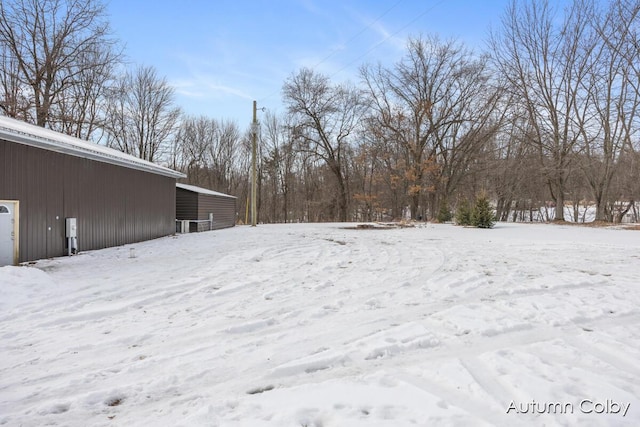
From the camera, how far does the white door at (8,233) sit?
23.4ft

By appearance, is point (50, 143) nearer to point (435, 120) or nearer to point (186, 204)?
point (186, 204)

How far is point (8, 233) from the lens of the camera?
7.21m

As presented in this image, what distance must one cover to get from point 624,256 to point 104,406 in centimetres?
1024

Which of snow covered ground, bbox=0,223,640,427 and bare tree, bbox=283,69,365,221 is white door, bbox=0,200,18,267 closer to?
snow covered ground, bbox=0,223,640,427

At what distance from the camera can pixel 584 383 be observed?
2.33 metres

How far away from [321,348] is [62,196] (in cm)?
872

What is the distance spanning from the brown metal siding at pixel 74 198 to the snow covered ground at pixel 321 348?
2.81 metres

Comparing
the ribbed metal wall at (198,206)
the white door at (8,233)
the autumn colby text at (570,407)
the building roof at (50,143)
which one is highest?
the building roof at (50,143)

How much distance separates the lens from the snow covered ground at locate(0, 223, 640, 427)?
2.10 metres

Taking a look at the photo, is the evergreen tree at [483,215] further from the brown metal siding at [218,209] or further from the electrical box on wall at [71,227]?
the electrical box on wall at [71,227]

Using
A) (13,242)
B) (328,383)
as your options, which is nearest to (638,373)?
(328,383)

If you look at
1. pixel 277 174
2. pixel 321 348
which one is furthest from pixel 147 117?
pixel 321 348

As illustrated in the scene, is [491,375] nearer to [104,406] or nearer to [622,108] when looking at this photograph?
[104,406]

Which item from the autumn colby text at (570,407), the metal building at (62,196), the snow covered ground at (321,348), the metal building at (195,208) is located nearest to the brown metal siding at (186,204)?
the metal building at (195,208)
